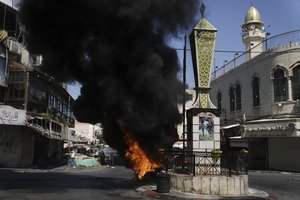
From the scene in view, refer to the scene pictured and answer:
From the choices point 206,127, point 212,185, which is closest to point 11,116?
point 206,127

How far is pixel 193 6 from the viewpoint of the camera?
16.8 m

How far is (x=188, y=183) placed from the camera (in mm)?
14273

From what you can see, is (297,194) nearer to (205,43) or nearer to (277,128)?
(205,43)

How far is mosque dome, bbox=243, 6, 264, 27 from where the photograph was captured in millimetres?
49469

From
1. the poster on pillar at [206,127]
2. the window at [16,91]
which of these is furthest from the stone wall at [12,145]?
the poster on pillar at [206,127]

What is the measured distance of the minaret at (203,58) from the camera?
17.2m

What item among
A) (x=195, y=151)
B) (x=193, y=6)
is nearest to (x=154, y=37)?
(x=193, y=6)

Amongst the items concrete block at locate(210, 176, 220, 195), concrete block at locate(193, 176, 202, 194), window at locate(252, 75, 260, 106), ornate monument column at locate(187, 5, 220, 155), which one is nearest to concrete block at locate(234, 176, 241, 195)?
concrete block at locate(210, 176, 220, 195)

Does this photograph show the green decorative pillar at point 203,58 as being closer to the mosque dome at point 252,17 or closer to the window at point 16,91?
the window at point 16,91

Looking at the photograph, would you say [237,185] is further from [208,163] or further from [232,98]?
[232,98]

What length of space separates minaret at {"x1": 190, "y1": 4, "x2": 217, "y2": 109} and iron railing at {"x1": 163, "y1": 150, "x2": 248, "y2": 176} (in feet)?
9.11

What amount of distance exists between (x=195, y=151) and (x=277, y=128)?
14.8 m

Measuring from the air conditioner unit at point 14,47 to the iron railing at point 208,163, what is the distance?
61.1 ft

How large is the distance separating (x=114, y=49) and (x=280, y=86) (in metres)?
18.5
